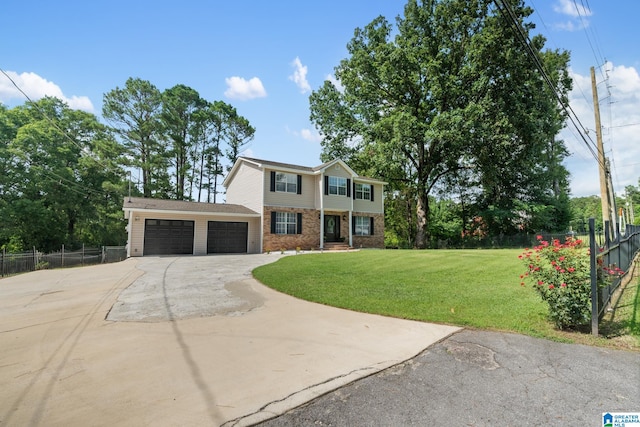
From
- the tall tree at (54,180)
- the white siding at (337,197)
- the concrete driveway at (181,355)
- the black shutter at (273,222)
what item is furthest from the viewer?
the tall tree at (54,180)

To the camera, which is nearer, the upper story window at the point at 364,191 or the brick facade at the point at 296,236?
the brick facade at the point at 296,236

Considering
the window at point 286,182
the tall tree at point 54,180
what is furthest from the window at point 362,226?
the tall tree at point 54,180

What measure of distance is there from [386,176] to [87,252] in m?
22.3

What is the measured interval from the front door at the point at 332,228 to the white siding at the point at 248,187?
5750 mm

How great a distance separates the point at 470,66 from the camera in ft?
72.2

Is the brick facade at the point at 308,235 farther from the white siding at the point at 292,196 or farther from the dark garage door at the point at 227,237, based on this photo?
the dark garage door at the point at 227,237

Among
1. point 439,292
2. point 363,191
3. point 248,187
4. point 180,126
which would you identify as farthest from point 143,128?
point 439,292

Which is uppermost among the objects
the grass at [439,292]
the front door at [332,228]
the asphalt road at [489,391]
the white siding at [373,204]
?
the white siding at [373,204]

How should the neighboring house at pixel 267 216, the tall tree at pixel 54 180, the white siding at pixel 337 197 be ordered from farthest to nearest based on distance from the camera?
the tall tree at pixel 54 180 < the white siding at pixel 337 197 < the neighboring house at pixel 267 216

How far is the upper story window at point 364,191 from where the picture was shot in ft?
80.2

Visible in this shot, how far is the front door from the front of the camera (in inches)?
927

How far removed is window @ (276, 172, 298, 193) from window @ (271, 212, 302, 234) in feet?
5.43

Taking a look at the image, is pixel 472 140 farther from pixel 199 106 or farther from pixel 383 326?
pixel 199 106

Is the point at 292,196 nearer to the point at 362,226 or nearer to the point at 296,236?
the point at 296,236
